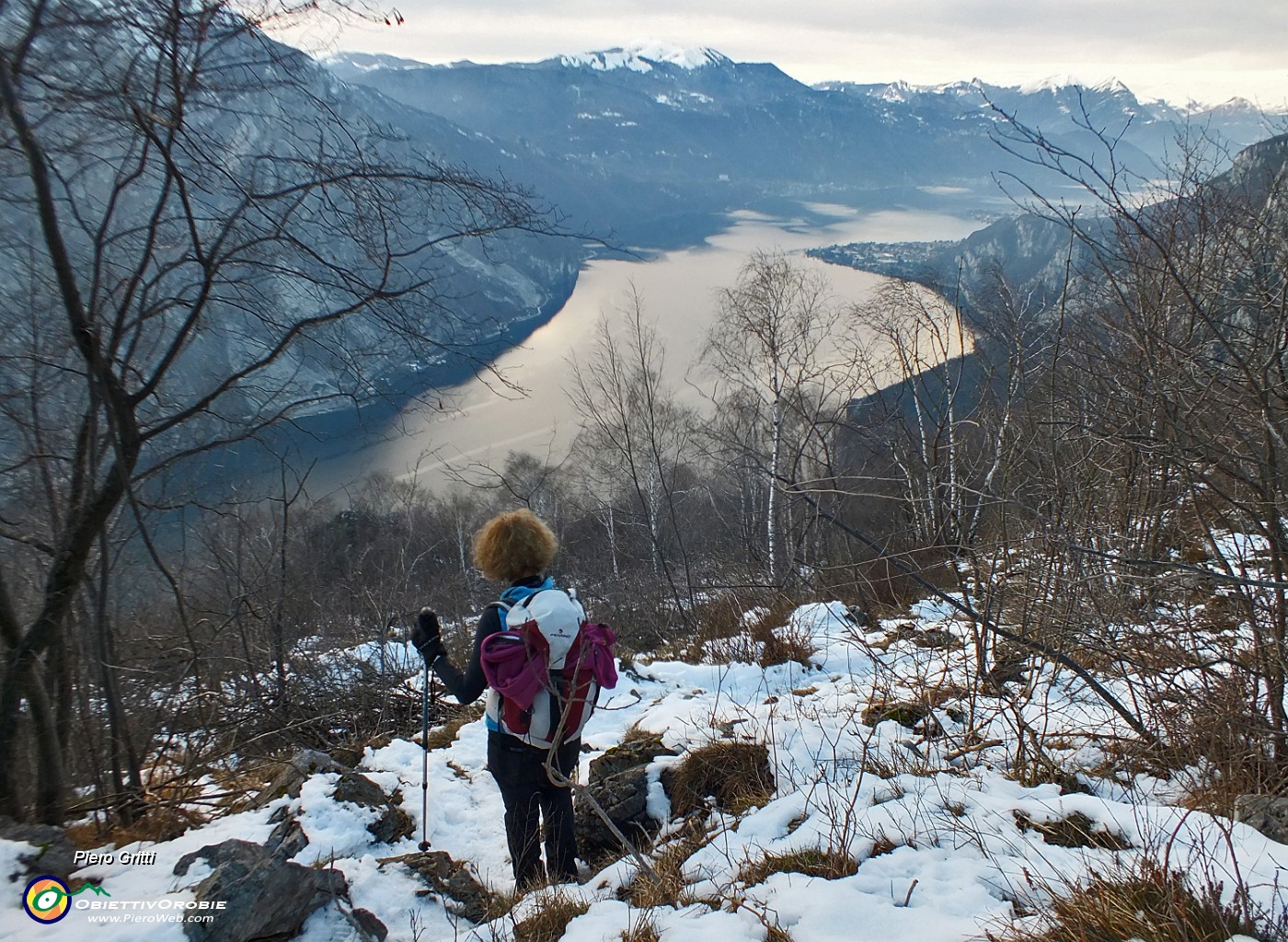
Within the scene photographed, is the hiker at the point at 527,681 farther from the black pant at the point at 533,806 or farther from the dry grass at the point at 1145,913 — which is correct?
the dry grass at the point at 1145,913

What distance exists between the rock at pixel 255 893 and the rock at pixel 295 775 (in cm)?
105

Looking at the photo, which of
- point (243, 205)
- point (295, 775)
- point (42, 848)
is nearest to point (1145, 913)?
point (42, 848)

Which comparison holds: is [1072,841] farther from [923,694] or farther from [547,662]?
[547,662]

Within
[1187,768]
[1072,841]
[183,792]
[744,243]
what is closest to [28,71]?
[183,792]

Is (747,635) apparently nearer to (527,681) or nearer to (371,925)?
(527,681)

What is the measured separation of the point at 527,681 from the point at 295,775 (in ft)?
5.94

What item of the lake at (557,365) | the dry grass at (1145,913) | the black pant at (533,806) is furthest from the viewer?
the lake at (557,365)

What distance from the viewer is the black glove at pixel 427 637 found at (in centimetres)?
302

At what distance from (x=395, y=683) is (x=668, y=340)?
32195mm

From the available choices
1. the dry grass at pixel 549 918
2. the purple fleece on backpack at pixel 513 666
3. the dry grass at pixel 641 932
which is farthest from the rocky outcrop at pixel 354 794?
the dry grass at pixel 641 932

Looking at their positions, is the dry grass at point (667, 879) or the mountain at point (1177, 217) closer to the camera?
the dry grass at point (667, 879)

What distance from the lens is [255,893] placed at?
87.8 inches

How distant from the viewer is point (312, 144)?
307cm

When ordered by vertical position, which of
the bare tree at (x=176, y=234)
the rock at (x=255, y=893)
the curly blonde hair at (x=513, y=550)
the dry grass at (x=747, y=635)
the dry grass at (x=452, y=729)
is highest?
the bare tree at (x=176, y=234)
